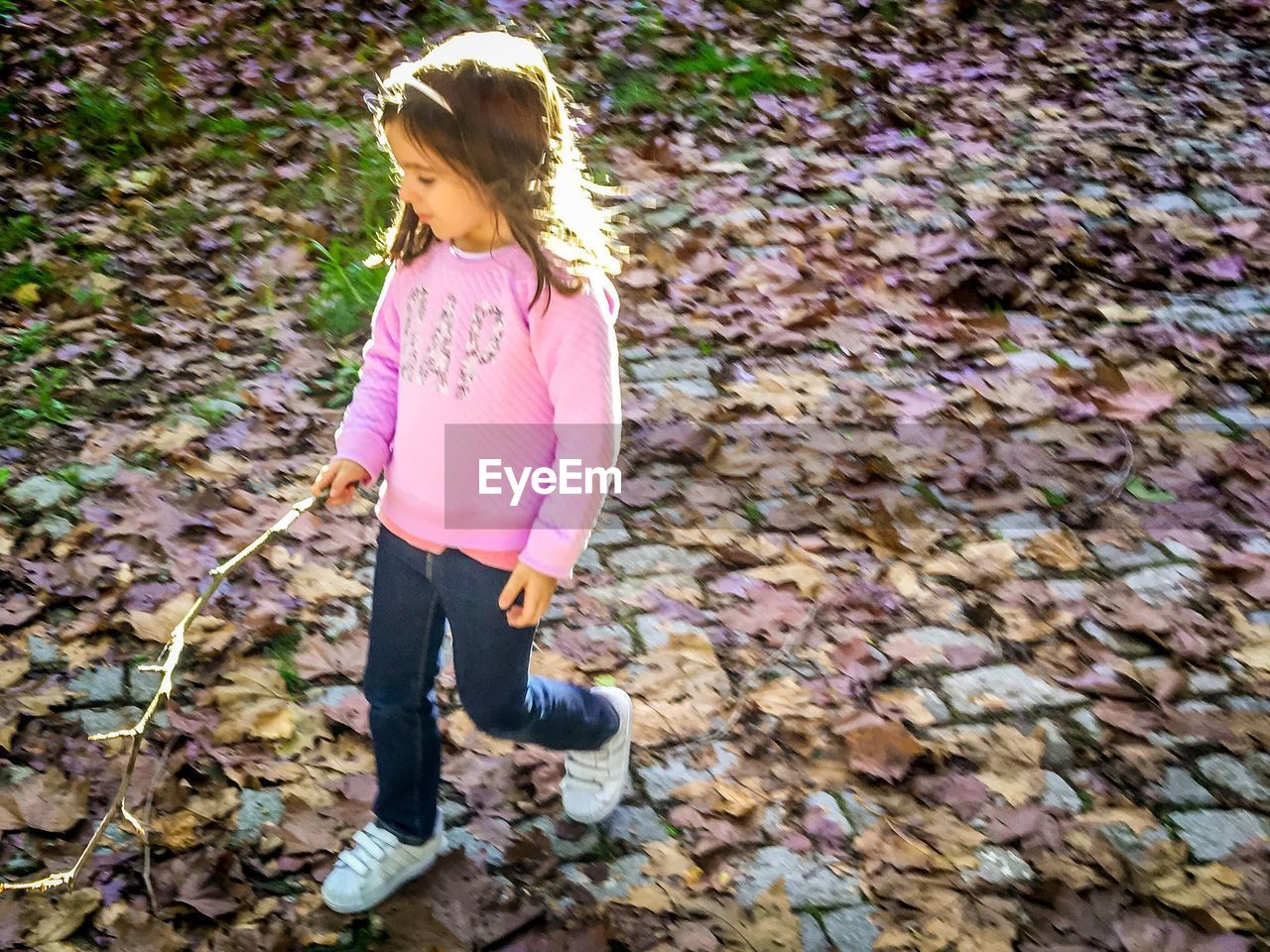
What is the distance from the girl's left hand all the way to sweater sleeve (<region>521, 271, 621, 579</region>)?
2cm

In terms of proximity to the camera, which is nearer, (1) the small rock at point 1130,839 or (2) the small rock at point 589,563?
(1) the small rock at point 1130,839

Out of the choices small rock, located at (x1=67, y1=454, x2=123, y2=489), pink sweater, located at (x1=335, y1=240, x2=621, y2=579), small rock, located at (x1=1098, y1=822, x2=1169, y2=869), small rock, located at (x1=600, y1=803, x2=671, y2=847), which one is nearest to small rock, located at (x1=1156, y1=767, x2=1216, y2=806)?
small rock, located at (x1=1098, y1=822, x2=1169, y2=869)

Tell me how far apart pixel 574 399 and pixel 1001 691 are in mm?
1611

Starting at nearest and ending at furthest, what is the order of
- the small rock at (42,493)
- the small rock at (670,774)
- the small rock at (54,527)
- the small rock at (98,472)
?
the small rock at (670,774)
the small rock at (54,527)
the small rock at (42,493)
the small rock at (98,472)

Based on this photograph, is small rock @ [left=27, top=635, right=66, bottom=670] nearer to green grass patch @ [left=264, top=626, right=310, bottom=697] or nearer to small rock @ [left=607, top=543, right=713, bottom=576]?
green grass patch @ [left=264, top=626, right=310, bottom=697]

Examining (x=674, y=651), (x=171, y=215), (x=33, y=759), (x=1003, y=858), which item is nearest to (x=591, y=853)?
(x=674, y=651)

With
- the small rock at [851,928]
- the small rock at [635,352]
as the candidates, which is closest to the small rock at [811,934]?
the small rock at [851,928]

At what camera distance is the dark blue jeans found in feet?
6.42

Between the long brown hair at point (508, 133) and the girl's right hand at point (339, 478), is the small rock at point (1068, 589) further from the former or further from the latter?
the girl's right hand at point (339, 478)

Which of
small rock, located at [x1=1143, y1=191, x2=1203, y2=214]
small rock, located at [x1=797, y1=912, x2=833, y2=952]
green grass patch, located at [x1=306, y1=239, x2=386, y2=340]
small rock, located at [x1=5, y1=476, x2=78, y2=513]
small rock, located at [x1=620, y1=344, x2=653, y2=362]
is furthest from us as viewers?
small rock, located at [x1=1143, y1=191, x2=1203, y2=214]

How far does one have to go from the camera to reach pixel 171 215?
18.2 feet

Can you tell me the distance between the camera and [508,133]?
175 cm

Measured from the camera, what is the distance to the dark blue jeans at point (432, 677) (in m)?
1.96

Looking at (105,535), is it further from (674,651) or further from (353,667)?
(674,651)
